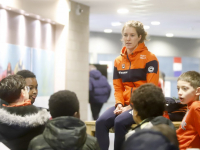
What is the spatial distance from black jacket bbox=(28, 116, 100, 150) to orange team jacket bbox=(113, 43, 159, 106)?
119 cm

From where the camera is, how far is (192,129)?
7.52 feet

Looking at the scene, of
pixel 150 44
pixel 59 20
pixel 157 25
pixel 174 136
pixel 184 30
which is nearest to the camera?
pixel 174 136

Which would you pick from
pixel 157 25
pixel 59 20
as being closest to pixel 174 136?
pixel 59 20

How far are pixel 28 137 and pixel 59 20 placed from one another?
4.78m

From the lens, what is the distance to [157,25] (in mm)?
10125

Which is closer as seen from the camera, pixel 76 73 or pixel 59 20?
pixel 59 20

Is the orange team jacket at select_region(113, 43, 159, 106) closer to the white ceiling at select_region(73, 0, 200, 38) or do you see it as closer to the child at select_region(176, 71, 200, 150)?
the child at select_region(176, 71, 200, 150)

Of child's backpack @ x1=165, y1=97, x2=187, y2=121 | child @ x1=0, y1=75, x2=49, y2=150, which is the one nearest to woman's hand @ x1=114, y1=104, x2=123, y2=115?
child's backpack @ x1=165, y1=97, x2=187, y2=121

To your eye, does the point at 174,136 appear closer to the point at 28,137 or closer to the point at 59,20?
the point at 28,137

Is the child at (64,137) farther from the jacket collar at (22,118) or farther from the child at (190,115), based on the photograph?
the child at (190,115)

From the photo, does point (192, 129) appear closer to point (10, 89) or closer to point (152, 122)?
point (152, 122)

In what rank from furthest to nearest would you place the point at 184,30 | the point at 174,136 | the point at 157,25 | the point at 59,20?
the point at 184,30 → the point at 157,25 → the point at 59,20 → the point at 174,136

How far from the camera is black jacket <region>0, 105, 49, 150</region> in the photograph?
203 cm

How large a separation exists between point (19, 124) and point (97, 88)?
5.82 meters
